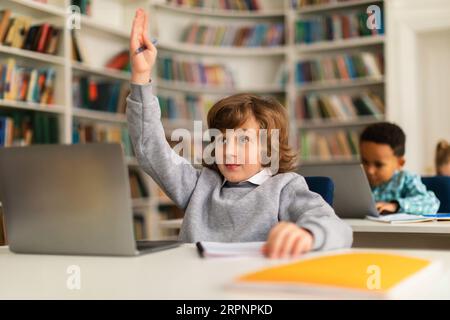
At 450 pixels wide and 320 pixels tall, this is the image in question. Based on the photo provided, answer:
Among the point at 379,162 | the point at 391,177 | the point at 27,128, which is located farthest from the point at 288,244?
the point at 27,128

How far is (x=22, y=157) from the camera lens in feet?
3.21

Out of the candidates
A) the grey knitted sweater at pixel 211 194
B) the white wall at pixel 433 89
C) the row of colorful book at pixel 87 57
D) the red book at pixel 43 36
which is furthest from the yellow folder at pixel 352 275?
the white wall at pixel 433 89

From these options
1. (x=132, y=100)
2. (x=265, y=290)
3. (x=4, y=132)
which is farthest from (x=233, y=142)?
(x=4, y=132)

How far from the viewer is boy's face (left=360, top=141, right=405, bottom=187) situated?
287 centimetres

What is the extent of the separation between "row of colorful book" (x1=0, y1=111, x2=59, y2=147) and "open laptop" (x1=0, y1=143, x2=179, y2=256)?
2.79 metres

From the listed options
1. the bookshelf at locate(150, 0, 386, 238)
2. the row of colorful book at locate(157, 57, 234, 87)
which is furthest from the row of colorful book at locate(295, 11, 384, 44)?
the row of colorful book at locate(157, 57, 234, 87)

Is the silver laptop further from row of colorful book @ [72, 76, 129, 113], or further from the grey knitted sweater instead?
row of colorful book @ [72, 76, 129, 113]

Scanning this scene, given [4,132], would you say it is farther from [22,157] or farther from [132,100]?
[22,157]

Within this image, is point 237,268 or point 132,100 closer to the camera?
point 237,268

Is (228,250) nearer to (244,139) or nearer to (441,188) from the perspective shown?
(244,139)

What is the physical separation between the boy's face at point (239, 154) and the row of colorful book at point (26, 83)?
8.53 ft

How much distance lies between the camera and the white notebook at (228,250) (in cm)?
94

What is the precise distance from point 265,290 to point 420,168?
15.1 ft
